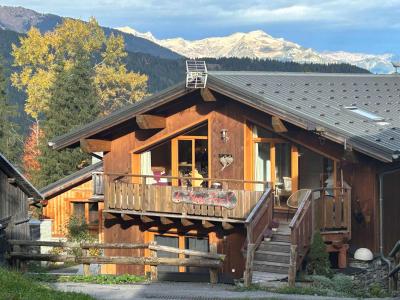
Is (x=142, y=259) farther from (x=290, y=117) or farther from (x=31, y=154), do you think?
(x=31, y=154)

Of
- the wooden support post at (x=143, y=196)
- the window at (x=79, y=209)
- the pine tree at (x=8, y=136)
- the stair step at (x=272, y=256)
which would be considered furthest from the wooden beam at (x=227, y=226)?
→ the pine tree at (x=8, y=136)

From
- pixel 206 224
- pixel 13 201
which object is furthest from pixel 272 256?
pixel 13 201

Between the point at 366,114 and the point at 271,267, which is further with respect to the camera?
the point at 366,114

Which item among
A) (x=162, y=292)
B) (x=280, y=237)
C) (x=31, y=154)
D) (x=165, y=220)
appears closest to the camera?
(x=162, y=292)

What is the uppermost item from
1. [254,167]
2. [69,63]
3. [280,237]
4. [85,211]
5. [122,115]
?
[69,63]

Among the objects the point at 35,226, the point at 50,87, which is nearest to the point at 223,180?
the point at 35,226

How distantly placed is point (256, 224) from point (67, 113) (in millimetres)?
37645

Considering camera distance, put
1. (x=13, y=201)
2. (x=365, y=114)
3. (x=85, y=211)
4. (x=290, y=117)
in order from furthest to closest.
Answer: (x=85, y=211) → (x=13, y=201) → (x=365, y=114) → (x=290, y=117)

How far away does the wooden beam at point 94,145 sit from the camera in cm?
A: 2398

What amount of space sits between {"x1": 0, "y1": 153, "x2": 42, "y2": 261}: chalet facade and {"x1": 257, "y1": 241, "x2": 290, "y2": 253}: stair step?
11219 millimetres

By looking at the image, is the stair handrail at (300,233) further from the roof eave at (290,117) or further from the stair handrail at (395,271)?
the stair handrail at (395,271)

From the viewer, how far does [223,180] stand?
21234 millimetres

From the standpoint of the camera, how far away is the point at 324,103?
22844 mm

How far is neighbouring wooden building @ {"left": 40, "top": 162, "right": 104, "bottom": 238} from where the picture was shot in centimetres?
3534
